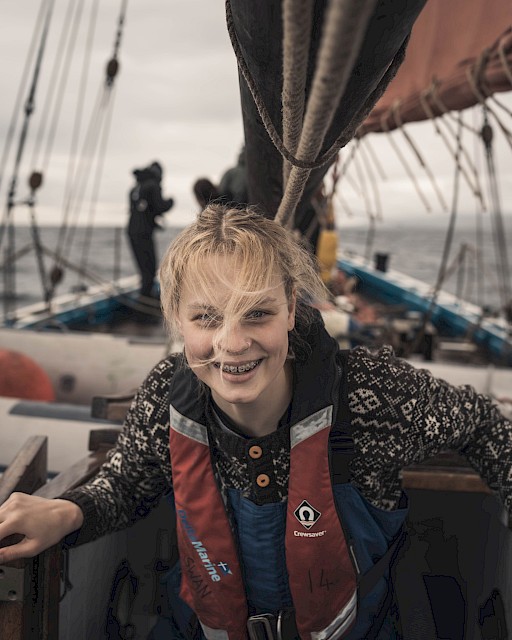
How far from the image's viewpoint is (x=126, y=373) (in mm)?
3156

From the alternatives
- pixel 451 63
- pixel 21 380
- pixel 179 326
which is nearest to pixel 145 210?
pixel 21 380

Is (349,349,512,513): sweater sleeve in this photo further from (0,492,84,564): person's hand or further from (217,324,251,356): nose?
(0,492,84,564): person's hand

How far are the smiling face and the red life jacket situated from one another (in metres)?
0.14

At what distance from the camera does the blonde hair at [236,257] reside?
0.96 metres

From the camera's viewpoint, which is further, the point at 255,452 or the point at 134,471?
the point at 134,471

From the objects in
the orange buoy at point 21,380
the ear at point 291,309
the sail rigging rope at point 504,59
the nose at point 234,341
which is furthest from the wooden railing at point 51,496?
the orange buoy at point 21,380

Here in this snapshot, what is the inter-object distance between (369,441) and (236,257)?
442 millimetres

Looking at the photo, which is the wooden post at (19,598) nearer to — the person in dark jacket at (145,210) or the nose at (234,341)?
the nose at (234,341)

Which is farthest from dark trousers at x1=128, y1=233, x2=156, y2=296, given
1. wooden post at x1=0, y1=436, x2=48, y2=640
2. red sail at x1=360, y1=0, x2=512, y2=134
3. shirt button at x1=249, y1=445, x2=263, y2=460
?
shirt button at x1=249, y1=445, x2=263, y2=460

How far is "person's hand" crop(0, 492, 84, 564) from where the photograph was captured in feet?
3.26

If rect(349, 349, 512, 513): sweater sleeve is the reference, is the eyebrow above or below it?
above

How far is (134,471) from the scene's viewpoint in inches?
49.3

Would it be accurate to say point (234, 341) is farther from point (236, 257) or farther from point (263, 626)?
point (263, 626)

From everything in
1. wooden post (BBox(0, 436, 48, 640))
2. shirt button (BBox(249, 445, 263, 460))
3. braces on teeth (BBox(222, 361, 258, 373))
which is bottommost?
wooden post (BBox(0, 436, 48, 640))
